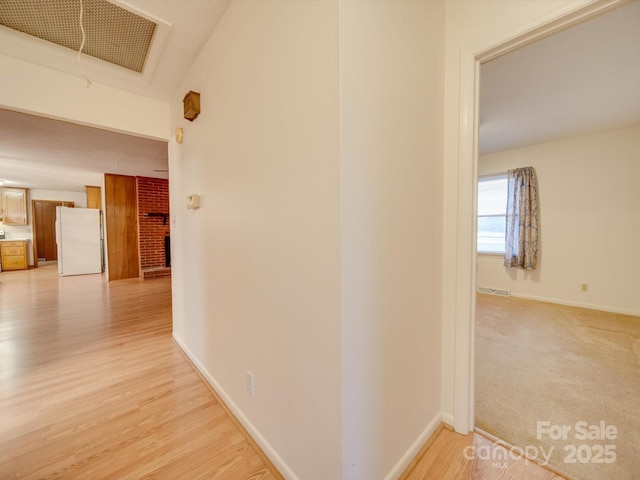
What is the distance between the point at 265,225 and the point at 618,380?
9.20ft

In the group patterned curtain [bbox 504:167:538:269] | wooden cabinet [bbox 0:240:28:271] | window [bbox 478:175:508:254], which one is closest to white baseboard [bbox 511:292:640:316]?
patterned curtain [bbox 504:167:538:269]

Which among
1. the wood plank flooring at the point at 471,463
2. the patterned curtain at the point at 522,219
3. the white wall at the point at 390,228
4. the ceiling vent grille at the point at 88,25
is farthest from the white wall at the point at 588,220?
the ceiling vent grille at the point at 88,25

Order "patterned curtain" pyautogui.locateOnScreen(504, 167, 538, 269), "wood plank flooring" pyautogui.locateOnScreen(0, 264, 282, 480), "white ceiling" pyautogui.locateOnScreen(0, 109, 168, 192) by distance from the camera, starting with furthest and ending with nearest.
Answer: "patterned curtain" pyautogui.locateOnScreen(504, 167, 538, 269), "white ceiling" pyautogui.locateOnScreen(0, 109, 168, 192), "wood plank flooring" pyautogui.locateOnScreen(0, 264, 282, 480)

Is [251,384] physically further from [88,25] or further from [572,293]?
[572,293]

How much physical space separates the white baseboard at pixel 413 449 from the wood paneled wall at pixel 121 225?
22.0 feet

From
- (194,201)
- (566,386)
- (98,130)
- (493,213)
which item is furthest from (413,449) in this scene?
(98,130)

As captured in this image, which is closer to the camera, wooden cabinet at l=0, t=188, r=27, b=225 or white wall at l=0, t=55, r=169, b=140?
white wall at l=0, t=55, r=169, b=140

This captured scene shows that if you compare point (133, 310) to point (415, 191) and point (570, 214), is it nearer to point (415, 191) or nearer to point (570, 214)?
point (415, 191)

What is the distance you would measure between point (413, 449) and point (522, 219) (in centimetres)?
401

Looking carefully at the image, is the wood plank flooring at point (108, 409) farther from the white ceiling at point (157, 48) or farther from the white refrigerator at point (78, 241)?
the white refrigerator at point (78, 241)

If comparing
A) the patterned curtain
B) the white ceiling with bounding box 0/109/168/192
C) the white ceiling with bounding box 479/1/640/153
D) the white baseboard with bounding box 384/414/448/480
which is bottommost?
the white baseboard with bounding box 384/414/448/480

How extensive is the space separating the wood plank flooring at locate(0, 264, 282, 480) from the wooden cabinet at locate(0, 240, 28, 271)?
5654 millimetres

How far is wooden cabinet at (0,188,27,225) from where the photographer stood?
6.76 m

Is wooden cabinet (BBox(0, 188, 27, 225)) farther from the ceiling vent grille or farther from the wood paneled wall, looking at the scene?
the ceiling vent grille
